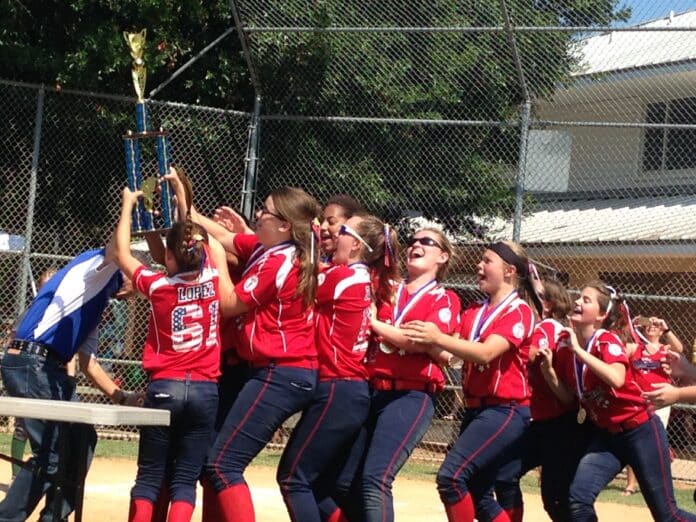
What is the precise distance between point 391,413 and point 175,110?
678 centimetres

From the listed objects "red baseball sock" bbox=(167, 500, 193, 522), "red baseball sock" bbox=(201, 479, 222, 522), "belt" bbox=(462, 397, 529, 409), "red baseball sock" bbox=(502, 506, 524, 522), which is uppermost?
"belt" bbox=(462, 397, 529, 409)

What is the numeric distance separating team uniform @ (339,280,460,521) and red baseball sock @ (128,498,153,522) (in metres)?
1.13

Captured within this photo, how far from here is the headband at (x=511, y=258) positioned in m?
7.05

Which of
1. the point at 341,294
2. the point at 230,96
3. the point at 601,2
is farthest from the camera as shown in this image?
the point at 230,96

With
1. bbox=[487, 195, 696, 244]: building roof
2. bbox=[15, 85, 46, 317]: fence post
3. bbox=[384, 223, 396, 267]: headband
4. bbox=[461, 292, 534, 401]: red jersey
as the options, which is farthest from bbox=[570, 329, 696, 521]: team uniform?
bbox=[487, 195, 696, 244]: building roof

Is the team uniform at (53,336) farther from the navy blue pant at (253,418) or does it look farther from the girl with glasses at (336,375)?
the girl with glasses at (336,375)

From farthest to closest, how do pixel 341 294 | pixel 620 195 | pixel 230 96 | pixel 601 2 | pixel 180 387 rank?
pixel 620 195 → pixel 230 96 → pixel 601 2 → pixel 341 294 → pixel 180 387

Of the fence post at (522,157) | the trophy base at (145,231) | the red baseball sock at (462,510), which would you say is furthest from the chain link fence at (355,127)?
the trophy base at (145,231)

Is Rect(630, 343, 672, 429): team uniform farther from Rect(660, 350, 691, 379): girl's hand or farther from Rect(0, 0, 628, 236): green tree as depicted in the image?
Rect(0, 0, 628, 236): green tree

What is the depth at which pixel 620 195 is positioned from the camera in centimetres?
1438

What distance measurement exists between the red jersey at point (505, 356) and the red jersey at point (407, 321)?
0.23 meters

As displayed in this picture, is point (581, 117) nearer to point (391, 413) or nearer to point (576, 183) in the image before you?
point (576, 183)

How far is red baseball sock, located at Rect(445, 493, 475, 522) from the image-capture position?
6.64 m

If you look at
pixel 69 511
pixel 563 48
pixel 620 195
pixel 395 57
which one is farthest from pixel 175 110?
pixel 69 511
